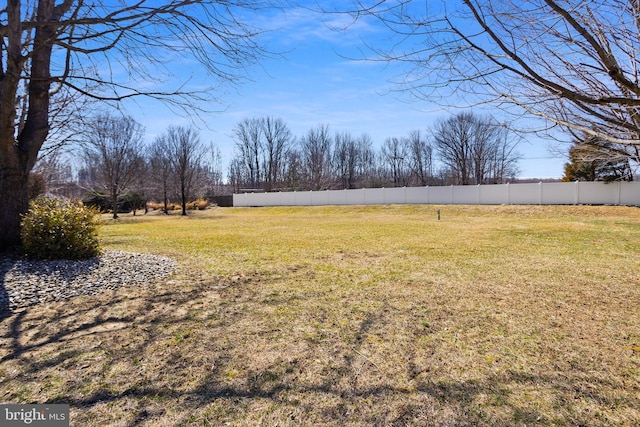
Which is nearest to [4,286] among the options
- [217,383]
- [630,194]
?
[217,383]

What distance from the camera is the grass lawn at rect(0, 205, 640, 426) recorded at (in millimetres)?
2127

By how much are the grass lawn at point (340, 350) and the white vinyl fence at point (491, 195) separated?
18.6 m

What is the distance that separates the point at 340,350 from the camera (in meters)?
2.93

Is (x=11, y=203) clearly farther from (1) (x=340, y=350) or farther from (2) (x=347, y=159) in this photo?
(2) (x=347, y=159)

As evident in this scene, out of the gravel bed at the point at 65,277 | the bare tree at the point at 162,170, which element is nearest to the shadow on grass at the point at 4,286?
the gravel bed at the point at 65,277

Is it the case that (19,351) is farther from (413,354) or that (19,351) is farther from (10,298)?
(413,354)

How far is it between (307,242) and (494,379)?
7527 mm

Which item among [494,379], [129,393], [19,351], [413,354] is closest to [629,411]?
[494,379]

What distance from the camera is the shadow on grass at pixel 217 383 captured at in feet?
6.79

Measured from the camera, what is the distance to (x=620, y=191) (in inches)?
781

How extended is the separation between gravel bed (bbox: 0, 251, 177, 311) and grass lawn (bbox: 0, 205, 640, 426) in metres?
0.32

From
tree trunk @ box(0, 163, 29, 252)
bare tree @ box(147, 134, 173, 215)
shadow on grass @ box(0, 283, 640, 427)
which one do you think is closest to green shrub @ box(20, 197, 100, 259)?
tree trunk @ box(0, 163, 29, 252)

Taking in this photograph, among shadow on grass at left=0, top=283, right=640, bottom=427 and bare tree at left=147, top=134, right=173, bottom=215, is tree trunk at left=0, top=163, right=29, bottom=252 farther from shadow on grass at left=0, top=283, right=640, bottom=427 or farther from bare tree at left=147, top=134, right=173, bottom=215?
bare tree at left=147, top=134, right=173, bottom=215

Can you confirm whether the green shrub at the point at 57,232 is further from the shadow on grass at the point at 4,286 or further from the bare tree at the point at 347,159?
the bare tree at the point at 347,159
